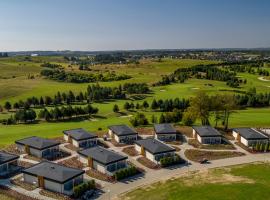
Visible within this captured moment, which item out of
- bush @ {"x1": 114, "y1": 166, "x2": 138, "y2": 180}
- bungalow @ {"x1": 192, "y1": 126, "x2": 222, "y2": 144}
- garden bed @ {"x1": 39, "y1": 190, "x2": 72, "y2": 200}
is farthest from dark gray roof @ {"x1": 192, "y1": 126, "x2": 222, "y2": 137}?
garden bed @ {"x1": 39, "y1": 190, "x2": 72, "y2": 200}

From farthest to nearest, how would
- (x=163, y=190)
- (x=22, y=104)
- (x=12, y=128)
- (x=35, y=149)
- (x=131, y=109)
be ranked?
1. (x=22, y=104)
2. (x=131, y=109)
3. (x=12, y=128)
4. (x=35, y=149)
5. (x=163, y=190)

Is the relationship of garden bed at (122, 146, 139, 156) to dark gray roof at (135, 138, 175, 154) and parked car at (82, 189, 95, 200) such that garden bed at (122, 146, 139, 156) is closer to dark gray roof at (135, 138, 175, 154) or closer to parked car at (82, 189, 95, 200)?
dark gray roof at (135, 138, 175, 154)

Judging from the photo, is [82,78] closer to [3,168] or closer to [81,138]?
[81,138]

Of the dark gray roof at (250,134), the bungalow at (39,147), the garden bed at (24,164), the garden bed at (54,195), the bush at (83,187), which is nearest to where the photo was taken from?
the garden bed at (54,195)

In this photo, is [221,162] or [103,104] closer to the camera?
[221,162]

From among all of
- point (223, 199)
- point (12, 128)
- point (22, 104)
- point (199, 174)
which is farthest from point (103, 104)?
point (223, 199)

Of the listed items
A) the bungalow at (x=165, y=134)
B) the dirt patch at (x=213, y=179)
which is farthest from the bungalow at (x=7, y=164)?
the bungalow at (x=165, y=134)

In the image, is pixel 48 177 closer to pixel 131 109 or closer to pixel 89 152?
pixel 89 152

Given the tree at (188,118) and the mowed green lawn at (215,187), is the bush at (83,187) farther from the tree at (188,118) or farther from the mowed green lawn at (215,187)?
the tree at (188,118)
